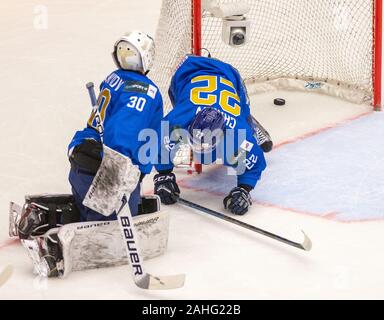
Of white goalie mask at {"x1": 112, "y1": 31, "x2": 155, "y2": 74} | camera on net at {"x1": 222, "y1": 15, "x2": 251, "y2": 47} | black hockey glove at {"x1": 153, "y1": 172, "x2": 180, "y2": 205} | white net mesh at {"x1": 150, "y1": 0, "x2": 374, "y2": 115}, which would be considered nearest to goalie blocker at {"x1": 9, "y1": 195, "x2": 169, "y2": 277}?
black hockey glove at {"x1": 153, "y1": 172, "x2": 180, "y2": 205}

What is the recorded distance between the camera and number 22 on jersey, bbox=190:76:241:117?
163 inches

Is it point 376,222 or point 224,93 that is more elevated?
point 224,93

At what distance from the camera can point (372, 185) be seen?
4.32m

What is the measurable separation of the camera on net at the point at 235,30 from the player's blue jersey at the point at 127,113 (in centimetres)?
114

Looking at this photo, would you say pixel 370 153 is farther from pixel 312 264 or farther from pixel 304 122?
pixel 312 264

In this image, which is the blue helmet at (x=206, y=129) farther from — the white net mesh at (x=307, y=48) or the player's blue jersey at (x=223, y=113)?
the white net mesh at (x=307, y=48)

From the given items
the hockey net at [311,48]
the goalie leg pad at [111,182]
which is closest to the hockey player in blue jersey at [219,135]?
the goalie leg pad at [111,182]

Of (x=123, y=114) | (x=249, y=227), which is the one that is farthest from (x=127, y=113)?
(x=249, y=227)

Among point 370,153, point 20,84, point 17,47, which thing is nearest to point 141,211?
point 370,153

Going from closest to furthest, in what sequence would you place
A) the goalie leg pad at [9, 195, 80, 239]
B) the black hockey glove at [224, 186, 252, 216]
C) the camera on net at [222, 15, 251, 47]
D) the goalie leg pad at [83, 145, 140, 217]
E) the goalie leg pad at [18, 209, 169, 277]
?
the goalie leg pad at [83, 145, 140, 217]
the goalie leg pad at [18, 209, 169, 277]
the goalie leg pad at [9, 195, 80, 239]
the black hockey glove at [224, 186, 252, 216]
the camera on net at [222, 15, 251, 47]

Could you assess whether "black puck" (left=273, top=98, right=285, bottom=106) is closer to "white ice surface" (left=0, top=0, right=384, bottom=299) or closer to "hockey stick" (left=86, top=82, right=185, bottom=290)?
"white ice surface" (left=0, top=0, right=384, bottom=299)

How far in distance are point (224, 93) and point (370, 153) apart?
0.89m

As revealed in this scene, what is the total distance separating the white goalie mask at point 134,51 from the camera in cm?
366

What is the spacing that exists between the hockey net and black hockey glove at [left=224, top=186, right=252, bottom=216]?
1429 millimetres
